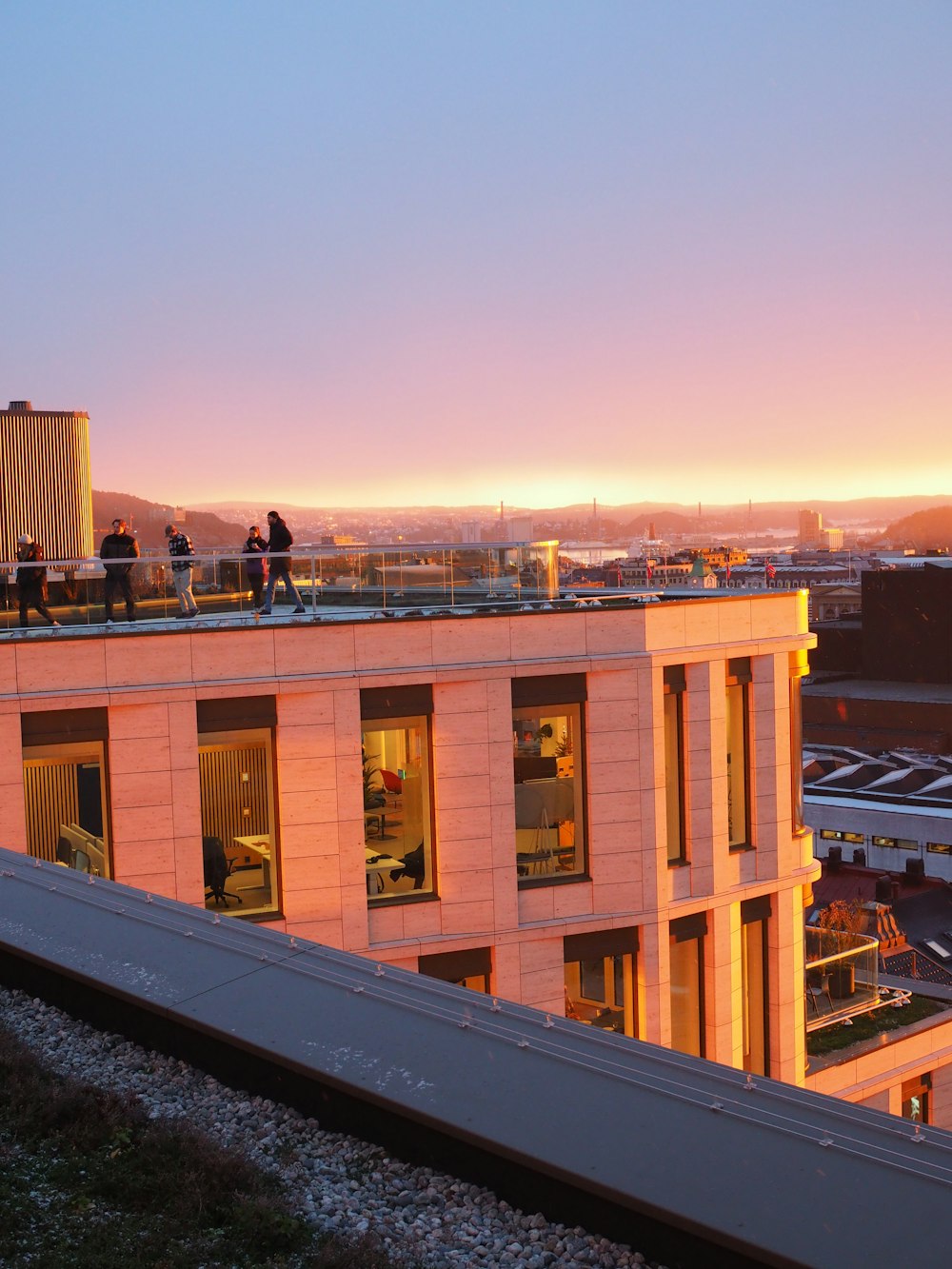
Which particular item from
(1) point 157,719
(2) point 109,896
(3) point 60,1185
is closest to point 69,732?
(1) point 157,719

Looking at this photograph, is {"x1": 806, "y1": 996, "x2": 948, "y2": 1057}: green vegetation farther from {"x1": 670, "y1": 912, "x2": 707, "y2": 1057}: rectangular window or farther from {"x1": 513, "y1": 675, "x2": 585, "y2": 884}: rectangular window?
{"x1": 513, "y1": 675, "x2": 585, "y2": 884}: rectangular window

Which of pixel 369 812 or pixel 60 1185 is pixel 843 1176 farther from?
pixel 369 812

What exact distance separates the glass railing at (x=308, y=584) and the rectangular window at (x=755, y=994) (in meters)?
7.26

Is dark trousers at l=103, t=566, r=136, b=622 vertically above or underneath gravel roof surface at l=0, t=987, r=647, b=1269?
above

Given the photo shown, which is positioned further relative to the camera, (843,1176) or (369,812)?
(369,812)

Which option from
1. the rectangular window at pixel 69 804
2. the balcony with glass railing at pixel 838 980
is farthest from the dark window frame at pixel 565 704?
the balcony with glass railing at pixel 838 980

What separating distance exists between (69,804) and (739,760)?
11.4m

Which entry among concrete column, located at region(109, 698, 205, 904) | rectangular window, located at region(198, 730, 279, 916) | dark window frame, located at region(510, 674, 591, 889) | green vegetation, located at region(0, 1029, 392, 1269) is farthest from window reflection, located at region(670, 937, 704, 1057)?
green vegetation, located at region(0, 1029, 392, 1269)

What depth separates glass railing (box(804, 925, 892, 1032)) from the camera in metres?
28.6

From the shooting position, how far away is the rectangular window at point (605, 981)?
71.4 ft

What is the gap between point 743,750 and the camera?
77.9 feet

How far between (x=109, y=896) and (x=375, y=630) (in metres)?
10.3

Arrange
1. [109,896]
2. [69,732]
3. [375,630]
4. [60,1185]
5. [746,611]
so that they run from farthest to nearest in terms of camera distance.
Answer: [746,611]
[375,630]
[69,732]
[109,896]
[60,1185]

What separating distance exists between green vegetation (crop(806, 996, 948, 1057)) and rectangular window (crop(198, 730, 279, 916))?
1342 cm
